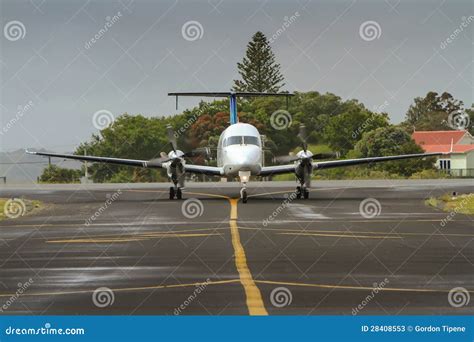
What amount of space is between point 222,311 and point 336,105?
116m

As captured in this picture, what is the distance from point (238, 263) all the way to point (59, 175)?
8376 centimetres

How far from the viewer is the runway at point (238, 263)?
12188 millimetres

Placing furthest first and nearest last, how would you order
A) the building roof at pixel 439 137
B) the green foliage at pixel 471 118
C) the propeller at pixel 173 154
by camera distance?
the green foliage at pixel 471 118, the building roof at pixel 439 137, the propeller at pixel 173 154

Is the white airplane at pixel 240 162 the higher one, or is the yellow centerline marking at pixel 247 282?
the white airplane at pixel 240 162

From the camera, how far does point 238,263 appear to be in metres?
17.3

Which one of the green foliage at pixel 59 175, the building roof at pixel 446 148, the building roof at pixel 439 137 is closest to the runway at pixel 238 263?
the green foliage at pixel 59 175

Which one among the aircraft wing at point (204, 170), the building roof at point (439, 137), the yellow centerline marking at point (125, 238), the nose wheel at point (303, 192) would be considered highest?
the building roof at point (439, 137)

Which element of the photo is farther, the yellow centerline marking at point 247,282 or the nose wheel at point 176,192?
the nose wheel at point 176,192

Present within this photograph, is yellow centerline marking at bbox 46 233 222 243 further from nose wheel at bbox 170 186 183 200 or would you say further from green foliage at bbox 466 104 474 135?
green foliage at bbox 466 104 474 135

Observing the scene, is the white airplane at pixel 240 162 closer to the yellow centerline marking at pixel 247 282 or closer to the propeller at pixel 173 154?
the propeller at pixel 173 154

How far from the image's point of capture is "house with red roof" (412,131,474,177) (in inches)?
4828

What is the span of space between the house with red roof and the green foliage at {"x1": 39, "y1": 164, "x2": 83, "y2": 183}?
4847 centimetres

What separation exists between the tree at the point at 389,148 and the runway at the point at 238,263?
63.5 metres

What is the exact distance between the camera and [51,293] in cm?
1346
